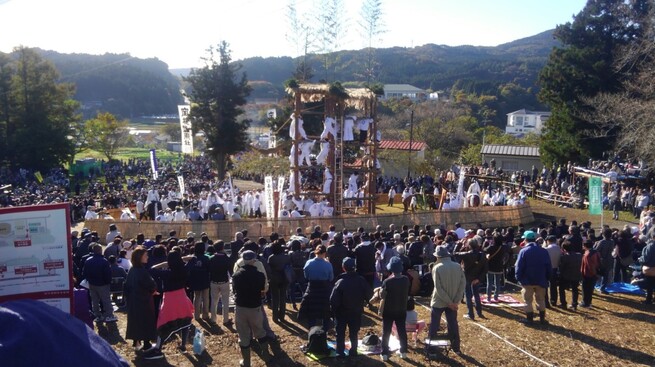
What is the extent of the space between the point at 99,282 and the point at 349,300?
12.8 feet

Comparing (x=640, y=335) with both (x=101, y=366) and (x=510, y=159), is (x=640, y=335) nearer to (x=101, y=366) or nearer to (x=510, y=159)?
(x=101, y=366)

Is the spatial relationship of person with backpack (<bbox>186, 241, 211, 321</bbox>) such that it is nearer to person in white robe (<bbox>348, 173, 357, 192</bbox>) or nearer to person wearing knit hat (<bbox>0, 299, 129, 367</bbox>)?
person wearing knit hat (<bbox>0, 299, 129, 367</bbox>)

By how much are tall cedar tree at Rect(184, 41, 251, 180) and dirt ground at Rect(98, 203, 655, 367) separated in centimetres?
2872

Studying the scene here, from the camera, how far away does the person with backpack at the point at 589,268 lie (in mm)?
8953

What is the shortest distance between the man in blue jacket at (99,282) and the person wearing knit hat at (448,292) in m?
4.81

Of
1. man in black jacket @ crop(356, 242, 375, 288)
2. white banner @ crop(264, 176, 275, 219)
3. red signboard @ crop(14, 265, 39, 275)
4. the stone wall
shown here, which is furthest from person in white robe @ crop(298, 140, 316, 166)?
red signboard @ crop(14, 265, 39, 275)

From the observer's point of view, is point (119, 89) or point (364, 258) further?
point (119, 89)

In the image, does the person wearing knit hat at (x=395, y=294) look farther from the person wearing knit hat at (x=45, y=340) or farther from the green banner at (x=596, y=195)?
the green banner at (x=596, y=195)

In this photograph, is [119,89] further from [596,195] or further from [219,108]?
[596,195]

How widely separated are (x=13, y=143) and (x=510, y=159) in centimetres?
3614

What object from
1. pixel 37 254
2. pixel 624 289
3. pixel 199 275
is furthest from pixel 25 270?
pixel 624 289

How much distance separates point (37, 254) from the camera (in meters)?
3.15

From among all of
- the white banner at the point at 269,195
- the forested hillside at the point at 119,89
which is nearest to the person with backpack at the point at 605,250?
the white banner at the point at 269,195

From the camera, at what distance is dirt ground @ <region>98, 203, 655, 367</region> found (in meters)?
6.66
